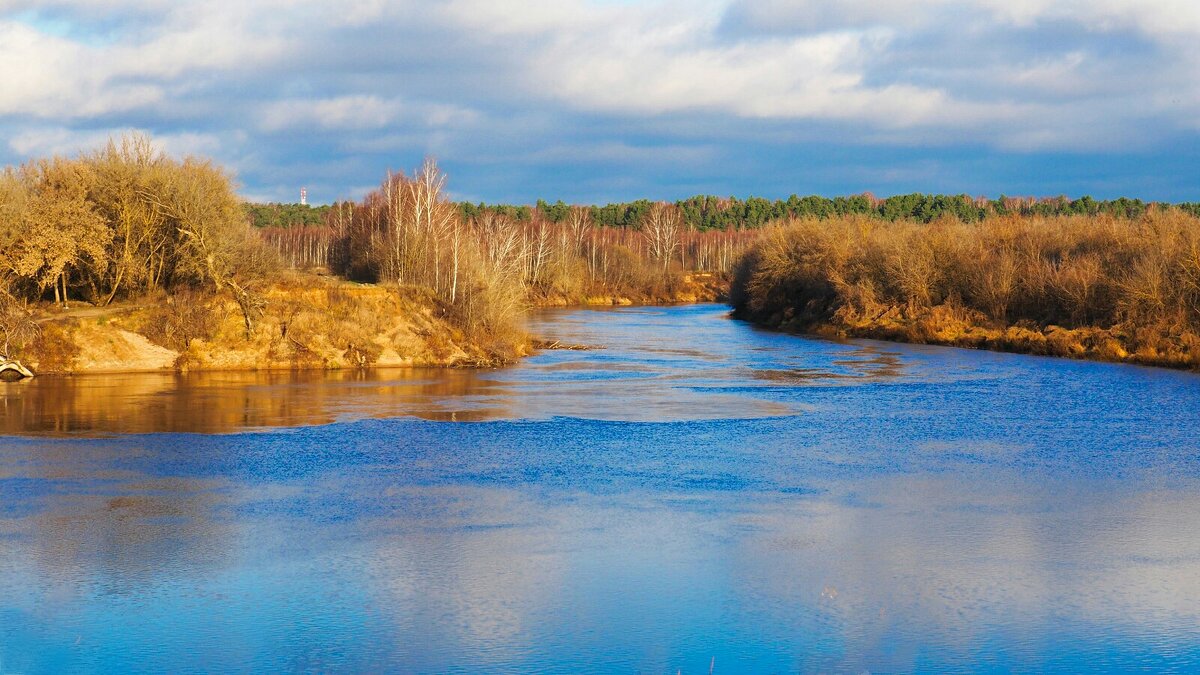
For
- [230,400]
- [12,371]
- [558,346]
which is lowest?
[230,400]

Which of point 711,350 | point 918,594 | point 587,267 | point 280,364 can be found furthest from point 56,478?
point 587,267

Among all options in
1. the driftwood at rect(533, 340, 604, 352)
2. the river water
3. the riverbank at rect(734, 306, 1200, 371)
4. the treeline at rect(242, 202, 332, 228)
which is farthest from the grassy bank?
the treeline at rect(242, 202, 332, 228)

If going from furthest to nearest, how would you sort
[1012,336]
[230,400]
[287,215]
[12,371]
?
1. [287,215]
2. [1012,336]
3. [12,371]
4. [230,400]

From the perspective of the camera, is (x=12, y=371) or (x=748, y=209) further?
(x=748, y=209)

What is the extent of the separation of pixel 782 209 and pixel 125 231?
138m

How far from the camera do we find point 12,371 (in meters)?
33.6

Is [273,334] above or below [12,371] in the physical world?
above

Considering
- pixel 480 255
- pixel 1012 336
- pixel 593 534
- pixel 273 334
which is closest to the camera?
pixel 593 534

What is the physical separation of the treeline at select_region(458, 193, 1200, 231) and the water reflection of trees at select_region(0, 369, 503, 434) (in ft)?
328

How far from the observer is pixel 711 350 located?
4816cm

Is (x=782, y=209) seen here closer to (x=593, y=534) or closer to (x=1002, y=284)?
(x=1002, y=284)

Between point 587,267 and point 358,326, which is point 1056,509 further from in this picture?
point 587,267

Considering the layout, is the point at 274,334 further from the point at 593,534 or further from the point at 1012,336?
the point at 1012,336

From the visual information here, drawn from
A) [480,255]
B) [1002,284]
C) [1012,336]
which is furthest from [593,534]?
[1002,284]
